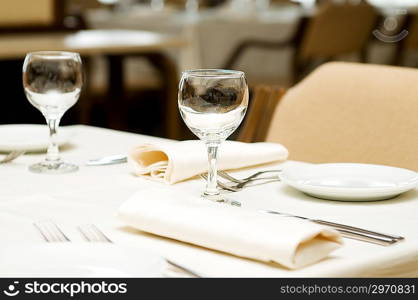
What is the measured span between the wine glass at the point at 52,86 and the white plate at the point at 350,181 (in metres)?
0.39

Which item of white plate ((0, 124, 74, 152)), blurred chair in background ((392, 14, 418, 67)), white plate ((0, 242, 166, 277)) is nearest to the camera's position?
white plate ((0, 242, 166, 277))

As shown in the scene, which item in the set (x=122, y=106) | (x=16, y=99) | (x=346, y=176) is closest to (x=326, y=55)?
(x=122, y=106)

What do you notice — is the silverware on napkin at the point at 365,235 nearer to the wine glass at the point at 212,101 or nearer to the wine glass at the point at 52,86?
the wine glass at the point at 212,101

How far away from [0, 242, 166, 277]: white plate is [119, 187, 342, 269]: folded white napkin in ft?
0.23

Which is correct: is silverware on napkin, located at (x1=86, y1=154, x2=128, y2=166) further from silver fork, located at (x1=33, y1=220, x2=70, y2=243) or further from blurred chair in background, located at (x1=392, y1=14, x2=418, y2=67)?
blurred chair in background, located at (x1=392, y1=14, x2=418, y2=67)

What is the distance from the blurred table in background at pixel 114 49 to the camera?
3623mm

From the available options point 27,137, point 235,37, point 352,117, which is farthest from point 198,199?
point 235,37

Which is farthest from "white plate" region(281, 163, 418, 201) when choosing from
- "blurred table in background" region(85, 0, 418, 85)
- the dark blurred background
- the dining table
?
"blurred table in background" region(85, 0, 418, 85)

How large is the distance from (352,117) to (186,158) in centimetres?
63

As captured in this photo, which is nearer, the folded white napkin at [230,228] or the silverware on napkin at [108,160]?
the folded white napkin at [230,228]

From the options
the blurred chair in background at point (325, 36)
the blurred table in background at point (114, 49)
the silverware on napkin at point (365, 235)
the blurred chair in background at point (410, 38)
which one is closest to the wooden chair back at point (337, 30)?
the blurred chair in background at point (325, 36)

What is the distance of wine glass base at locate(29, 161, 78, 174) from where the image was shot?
4.47ft

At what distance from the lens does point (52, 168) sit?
4.52ft

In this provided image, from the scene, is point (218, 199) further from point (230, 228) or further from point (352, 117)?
point (352, 117)
